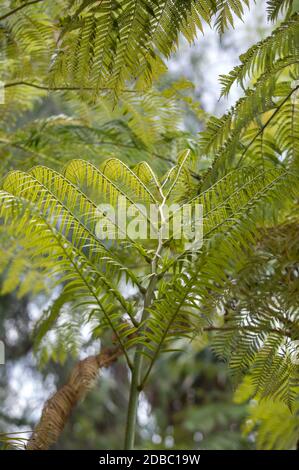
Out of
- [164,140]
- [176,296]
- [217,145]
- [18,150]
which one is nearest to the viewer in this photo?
[176,296]

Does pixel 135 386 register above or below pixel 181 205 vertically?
below

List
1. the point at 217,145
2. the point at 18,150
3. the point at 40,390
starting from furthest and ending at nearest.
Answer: the point at 40,390 < the point at 18,150 < the point at 217,145

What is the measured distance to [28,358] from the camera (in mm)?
4129

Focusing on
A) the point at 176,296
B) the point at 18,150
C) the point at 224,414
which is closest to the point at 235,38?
the point at 224,414

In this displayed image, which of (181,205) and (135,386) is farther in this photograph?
(181,205)

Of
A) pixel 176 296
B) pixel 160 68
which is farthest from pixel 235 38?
pixel 176 296

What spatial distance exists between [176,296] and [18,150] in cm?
94

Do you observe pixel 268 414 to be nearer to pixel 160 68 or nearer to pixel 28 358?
pixel 160 68

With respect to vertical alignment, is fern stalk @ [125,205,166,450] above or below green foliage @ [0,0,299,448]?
below

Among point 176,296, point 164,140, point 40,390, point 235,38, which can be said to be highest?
point 235,38

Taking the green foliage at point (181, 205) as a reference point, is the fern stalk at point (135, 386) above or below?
below

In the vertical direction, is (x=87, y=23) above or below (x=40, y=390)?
below

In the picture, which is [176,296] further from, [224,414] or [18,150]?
[224,414]
